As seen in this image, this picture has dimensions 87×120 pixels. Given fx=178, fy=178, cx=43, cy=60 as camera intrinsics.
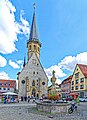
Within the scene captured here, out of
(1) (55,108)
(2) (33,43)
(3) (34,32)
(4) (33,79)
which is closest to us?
(1) (55,108)

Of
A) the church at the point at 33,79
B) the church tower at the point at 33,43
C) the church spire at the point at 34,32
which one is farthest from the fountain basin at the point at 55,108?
the church spire at the point at 34,32

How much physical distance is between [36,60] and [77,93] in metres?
16.5

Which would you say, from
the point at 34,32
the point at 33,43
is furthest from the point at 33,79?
the point at 34,32

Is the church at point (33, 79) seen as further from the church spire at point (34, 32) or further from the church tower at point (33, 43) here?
the church spire at point (34, 32)

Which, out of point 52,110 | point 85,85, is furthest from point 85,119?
point 85,85

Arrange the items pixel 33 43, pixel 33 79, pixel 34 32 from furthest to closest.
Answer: pixel 34 32 < pixel 33 43 < pixel 33 79

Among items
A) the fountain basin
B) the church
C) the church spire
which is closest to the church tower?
the church spire

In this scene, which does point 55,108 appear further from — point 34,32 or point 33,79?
point 34,32

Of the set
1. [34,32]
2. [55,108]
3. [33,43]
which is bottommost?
[55,108]

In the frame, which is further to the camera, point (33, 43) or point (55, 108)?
point (33, 43)

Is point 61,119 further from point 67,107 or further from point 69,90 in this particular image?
point 69,90

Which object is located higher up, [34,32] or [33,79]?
[34,32]

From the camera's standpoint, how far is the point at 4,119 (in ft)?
40.2

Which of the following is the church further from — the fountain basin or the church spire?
the fountain basin
